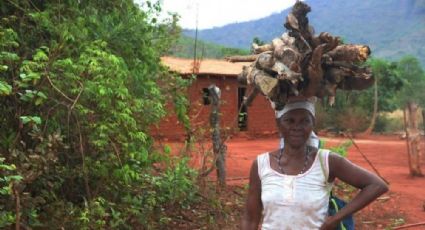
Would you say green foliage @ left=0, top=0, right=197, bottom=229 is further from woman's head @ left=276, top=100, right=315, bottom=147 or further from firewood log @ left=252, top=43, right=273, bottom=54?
woman's head @ left=276, top=100, right=315, bottom=147

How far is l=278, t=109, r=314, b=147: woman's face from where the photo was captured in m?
2.28

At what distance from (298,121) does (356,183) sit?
0.36 meters

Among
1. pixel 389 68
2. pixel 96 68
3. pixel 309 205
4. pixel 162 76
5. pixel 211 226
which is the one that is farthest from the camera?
pixel 389 68

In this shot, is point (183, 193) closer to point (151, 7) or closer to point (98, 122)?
point (98, 122)

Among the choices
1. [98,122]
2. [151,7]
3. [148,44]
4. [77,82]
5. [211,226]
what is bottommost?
[211,226]

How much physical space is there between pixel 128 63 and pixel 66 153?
57.2 inches

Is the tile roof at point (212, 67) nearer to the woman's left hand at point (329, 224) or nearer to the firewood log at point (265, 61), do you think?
the firewood log at point (265, 61)

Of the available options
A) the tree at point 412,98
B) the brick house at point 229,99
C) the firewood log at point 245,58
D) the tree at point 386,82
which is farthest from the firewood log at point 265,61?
the tree at point 386,82

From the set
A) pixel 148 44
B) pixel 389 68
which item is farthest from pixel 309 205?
pixel 389 68

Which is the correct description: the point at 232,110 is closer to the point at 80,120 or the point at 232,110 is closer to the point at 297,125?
the point at 80,120

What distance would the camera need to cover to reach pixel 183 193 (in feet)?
18.9

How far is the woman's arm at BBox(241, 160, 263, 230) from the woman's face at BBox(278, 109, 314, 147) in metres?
0.22

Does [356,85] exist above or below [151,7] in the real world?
below

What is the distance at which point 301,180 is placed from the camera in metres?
2.21
